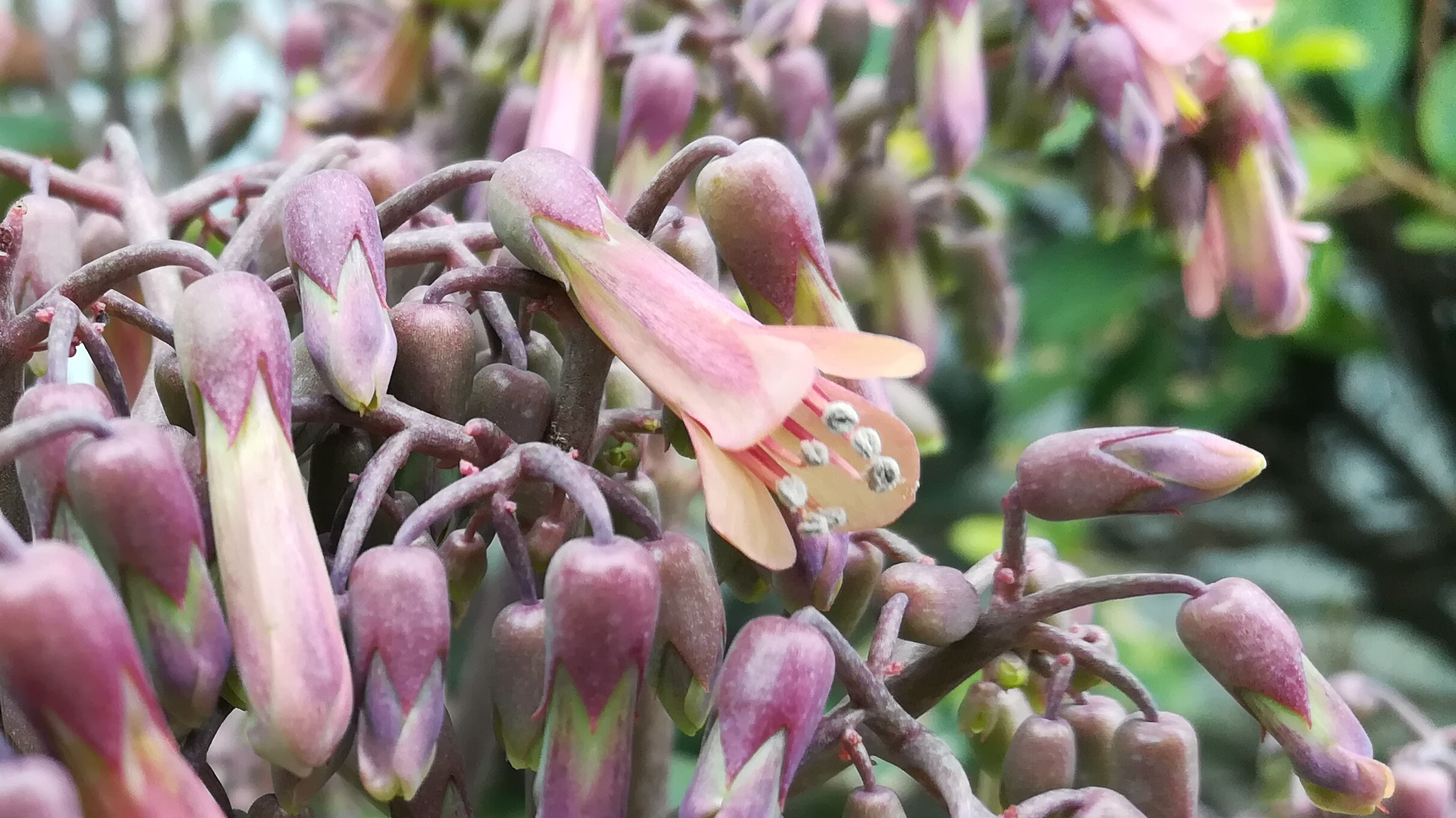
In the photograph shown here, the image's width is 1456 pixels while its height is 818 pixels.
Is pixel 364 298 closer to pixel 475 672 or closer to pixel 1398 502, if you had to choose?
pixel 475 672

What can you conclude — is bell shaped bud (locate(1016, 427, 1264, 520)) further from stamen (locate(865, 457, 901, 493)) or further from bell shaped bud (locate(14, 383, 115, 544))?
bell shaped bud (locate(14, 383, 115, 544))

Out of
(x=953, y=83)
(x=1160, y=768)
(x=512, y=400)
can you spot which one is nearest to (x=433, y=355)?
(x=512, y=400)

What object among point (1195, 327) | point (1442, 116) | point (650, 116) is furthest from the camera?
point (1195, 327)

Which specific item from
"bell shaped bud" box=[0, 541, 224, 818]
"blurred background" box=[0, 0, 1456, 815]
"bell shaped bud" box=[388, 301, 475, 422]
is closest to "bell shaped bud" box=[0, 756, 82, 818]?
"bell shaped bud" box=[0, 541, 224, 818]

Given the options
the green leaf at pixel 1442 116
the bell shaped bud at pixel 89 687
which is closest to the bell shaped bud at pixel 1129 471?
the bell shaped bud at pixel 89 687

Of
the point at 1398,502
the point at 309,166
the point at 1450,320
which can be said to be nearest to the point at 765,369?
the point at 309,166

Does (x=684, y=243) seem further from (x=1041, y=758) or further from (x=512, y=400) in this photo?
(x=1041, y=758)

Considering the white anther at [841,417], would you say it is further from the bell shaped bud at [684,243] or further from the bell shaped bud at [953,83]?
the bell shaped bud at [953,83]
